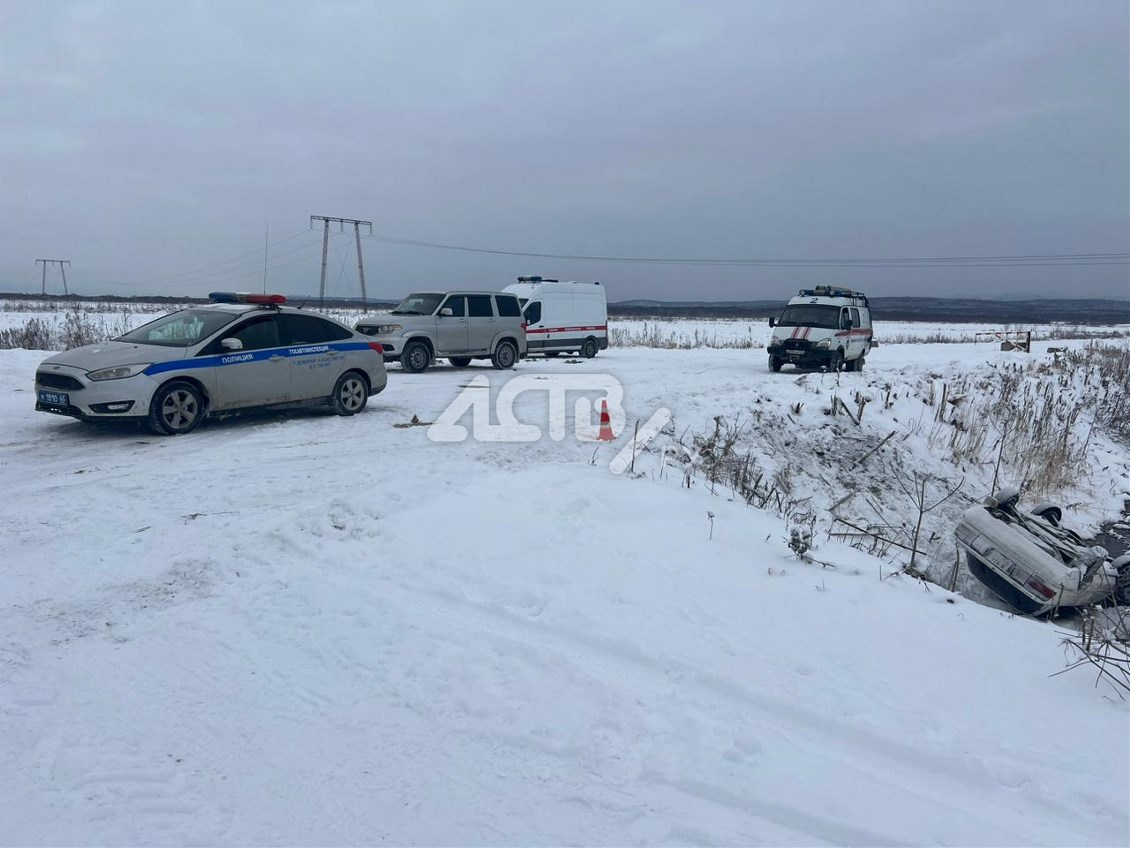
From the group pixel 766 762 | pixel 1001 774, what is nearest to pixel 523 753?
pixel 766 762

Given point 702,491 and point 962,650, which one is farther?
point 702,491

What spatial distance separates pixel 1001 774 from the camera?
3.58 metres

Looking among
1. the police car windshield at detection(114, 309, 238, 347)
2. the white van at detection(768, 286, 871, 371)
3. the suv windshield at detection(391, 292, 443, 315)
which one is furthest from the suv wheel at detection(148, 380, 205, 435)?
the white van at detection(768, 286, 871, 371)

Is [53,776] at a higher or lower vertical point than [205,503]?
lower

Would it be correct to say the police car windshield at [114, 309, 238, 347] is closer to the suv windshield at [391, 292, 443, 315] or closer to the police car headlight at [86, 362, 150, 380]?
the police car headlight at [86, 362, 150, 380]

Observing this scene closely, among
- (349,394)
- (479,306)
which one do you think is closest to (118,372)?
(349,394)

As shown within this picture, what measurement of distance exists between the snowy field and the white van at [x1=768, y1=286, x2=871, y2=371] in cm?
1379

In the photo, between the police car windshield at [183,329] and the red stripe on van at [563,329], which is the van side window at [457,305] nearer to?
the red stripe on van at [563,329]

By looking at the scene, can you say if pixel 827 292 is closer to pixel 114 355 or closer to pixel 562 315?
pixel 562 315

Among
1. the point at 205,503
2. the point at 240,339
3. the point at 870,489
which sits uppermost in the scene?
the point at 240,339

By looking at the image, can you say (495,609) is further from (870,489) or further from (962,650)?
(870,489)

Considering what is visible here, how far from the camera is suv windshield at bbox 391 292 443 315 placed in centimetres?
1872

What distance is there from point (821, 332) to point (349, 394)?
14185mm

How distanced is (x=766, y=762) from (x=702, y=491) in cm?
490
